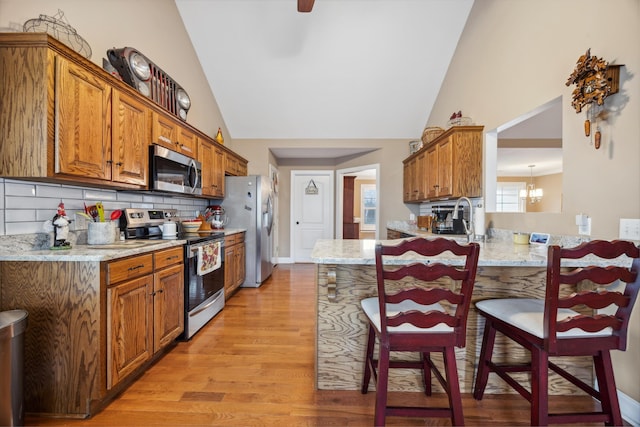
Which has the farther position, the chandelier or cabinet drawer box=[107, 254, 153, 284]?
the chandelier

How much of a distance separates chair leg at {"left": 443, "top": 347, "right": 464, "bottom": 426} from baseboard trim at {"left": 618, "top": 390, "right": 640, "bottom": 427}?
3.60ft

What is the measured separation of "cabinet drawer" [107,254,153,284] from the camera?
1.63 meters

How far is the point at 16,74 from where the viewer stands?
1569 mm

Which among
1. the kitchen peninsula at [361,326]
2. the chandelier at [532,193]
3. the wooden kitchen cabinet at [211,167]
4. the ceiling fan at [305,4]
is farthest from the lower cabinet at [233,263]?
the chandelier at [532,193]

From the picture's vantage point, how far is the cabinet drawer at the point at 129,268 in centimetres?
163

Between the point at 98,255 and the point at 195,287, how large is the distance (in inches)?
43.9

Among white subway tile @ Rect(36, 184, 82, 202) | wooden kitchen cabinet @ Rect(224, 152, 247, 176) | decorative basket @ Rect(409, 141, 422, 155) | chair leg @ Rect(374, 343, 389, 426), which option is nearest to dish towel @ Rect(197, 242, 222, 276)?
white subway tile @ Rect(36, 184, 82, 202)

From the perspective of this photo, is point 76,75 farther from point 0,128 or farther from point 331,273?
point 331,273


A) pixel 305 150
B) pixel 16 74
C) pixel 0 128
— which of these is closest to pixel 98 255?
pixel 0 128

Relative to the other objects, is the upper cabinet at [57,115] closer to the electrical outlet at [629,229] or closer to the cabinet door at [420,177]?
the electrical outlet at [629,229]

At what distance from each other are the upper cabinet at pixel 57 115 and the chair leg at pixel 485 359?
266 cm

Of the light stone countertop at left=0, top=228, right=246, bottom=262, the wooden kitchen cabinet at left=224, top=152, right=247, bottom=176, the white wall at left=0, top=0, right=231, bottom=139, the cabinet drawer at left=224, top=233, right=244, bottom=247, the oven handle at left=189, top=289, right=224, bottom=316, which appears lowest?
the oven handle at left=189, top=289, right=224, bottom=316

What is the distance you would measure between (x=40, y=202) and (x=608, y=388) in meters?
3.32

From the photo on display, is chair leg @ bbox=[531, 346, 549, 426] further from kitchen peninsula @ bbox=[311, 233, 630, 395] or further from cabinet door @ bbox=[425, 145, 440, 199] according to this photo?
cabinet door @ bbox=[425, 145, 440, 199]
